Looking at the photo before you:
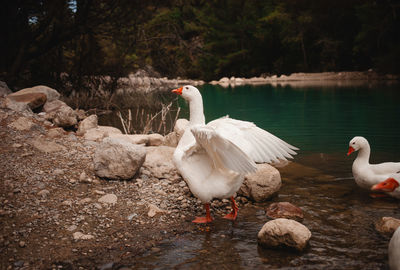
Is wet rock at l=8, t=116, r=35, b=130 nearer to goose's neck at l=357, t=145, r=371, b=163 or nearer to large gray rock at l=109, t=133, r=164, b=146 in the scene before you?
large gray rock at l=109, t=133, r=164, b=146

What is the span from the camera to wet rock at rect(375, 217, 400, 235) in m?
3.45

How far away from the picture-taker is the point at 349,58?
35000mm

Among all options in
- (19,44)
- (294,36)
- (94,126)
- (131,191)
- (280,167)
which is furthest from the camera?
(294,36)

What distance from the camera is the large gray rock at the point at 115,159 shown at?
4277 millimetres

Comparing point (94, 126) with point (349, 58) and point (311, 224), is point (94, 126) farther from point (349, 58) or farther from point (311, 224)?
point (349, 58)

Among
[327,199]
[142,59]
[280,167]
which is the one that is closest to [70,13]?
[142,59]

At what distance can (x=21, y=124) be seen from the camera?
19.0ft

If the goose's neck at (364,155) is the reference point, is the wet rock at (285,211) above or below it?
below

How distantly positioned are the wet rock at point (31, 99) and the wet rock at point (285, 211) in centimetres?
648

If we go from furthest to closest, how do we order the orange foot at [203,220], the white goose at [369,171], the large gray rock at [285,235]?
1. the white goose at [369,171]
2. the orange foot at [203,220]
3. the large gray rock at [285,235]

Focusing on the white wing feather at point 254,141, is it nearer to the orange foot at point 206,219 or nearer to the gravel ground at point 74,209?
the orange foot at point 206,219

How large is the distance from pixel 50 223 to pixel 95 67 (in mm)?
9852

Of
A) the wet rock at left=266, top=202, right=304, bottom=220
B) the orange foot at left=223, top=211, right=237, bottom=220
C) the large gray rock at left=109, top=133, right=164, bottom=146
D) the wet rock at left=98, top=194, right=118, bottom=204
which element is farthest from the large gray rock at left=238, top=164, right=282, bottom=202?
the large gray rock at left=109, top=133, right=164, bottom=146

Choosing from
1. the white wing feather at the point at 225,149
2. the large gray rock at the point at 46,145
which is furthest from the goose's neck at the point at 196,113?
the large gray rock at the point at 46,145
